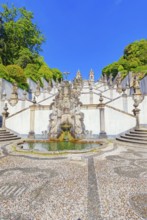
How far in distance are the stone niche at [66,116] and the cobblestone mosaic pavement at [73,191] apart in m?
7.10

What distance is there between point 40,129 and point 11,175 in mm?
9815

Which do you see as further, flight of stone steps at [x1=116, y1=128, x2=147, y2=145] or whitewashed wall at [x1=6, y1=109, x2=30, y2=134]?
whitewashed wall at [x1=6, y1=109, x2=30, y2=134]

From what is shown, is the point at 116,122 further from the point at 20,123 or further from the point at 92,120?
the point at 20,123

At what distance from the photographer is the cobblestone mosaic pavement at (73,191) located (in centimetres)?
239

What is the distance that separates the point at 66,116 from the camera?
1253 cm

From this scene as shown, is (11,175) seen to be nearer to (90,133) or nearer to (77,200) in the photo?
(77,200)

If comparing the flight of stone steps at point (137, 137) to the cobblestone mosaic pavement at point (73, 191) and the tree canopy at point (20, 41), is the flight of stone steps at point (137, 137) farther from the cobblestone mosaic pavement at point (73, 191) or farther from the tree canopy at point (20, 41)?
the tree canopy at point (20, 41)

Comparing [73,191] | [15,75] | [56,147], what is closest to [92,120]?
[56,147]

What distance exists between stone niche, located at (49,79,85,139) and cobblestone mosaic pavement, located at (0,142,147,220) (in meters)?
7.10

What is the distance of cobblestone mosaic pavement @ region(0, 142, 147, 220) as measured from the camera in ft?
7.84

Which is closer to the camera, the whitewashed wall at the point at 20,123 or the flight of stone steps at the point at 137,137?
the flight of stone steps at the point at 137,137

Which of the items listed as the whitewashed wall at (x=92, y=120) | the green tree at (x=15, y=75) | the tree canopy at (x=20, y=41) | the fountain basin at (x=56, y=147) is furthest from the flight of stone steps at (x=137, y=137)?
the tree canopy at (x=20, y=41)

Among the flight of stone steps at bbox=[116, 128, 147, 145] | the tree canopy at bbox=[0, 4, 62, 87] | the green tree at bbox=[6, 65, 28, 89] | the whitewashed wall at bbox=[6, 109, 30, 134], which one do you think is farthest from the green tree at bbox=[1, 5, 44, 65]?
the flight of stone steps at bbox=[116, 128, 147, 145]

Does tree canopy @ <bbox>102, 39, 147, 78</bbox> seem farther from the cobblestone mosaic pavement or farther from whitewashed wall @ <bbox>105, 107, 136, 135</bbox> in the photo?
the cobblestone mosaic pavement
